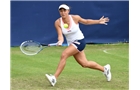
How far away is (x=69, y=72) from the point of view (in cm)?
884

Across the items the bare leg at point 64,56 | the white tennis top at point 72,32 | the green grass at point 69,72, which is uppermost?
the white tennis top at point 72,32

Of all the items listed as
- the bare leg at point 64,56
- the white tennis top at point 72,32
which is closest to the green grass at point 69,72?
the bare leg at point 64,56

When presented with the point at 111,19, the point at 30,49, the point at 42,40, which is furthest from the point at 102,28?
the point at 30,49

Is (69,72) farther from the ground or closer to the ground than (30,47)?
closer to the ground

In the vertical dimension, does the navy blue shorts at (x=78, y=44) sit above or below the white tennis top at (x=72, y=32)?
below

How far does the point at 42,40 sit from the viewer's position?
47.3 feet

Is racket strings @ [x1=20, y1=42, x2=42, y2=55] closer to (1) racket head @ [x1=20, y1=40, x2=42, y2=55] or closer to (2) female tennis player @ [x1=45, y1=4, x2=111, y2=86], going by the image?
(1) racket head @ [x1=20, y1=40, x2=42, y2=55]

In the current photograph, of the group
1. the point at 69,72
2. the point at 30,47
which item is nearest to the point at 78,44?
the point at 30,47

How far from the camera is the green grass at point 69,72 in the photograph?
7180 mm

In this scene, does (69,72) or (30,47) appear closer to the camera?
(30,47)

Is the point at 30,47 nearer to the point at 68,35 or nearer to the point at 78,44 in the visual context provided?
the point at 68,35

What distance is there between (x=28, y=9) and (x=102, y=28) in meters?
2.65

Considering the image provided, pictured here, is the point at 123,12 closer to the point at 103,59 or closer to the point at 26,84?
the point at 103,59

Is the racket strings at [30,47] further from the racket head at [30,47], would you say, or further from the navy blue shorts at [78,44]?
the navy blue shorts at [78,44]
